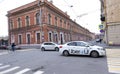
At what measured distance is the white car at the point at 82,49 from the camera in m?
13.6

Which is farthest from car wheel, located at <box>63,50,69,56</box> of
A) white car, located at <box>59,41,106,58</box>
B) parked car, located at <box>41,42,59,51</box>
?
parked car, located at <box>41,42,59,51</box>

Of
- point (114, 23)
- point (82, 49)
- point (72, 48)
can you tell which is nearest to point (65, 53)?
point (72, 48)

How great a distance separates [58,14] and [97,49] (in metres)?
29.1

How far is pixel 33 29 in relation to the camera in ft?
113

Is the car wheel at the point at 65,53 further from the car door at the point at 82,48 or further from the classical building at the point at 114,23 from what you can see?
the classical building at the point at 114,23

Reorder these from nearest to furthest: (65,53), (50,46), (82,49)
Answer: (82,49)
(65,53)
(50,46)

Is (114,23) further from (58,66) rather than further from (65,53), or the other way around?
(58,66)

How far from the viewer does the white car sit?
13575 mm

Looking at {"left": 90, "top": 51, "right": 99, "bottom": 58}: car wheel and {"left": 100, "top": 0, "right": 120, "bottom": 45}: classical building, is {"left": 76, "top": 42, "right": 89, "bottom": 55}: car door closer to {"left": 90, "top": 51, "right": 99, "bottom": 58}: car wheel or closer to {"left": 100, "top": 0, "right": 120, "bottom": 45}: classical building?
{"left": 90, "top": 51, "right": 99, "bottom": 58}: car wheel

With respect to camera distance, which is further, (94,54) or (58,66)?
(94,54)

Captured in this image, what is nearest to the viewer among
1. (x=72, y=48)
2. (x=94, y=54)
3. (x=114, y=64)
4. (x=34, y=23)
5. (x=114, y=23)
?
(x=114, y=64)

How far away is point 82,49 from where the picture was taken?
560 inches

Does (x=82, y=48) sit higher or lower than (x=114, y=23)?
lower

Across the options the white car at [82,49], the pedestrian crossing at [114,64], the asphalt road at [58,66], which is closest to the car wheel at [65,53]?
the white car at [82,49]
